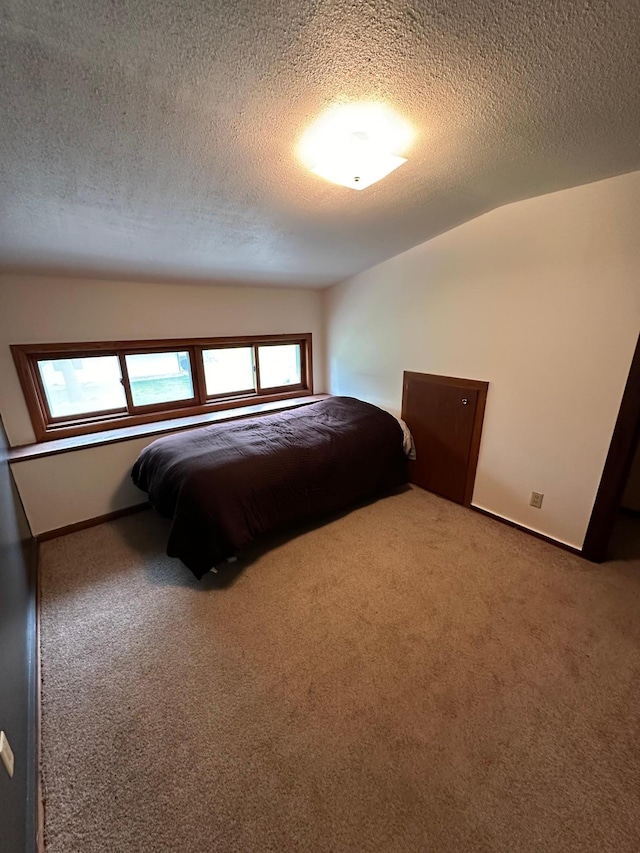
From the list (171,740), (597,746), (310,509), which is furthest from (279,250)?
(597,746)

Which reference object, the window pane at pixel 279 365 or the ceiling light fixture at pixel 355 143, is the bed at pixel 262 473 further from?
the ceiling light fixture at pixel 355 143

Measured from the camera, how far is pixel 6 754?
90 centimetres

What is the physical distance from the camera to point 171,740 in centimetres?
124

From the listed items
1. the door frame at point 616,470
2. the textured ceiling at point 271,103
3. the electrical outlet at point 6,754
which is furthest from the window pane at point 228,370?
the door frame at point 616,470

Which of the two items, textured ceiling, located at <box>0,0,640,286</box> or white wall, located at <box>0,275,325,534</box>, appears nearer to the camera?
textured ceiling, located at <box>0,0,640,286</box>

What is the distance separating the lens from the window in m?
2.48

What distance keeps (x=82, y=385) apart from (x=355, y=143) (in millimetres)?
2574

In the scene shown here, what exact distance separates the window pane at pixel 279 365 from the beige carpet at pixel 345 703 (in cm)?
211

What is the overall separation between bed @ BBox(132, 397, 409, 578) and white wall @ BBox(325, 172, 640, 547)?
2.47ft

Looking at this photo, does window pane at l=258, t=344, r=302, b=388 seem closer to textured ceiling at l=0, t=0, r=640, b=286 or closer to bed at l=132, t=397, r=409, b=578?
bed at l=132, t=397, r=409, b=578

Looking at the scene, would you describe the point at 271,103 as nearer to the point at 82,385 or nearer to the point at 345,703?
the point at 345,703

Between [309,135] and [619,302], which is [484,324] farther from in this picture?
[309,135]

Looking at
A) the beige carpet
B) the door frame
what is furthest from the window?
the door frame

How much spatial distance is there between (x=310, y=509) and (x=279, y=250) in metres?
1.89
